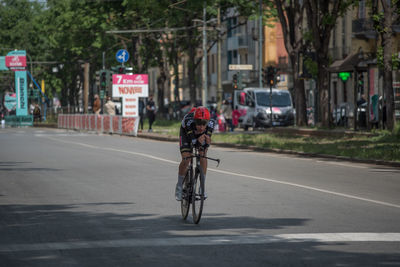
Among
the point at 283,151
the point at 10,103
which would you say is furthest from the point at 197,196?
the point at 10,103

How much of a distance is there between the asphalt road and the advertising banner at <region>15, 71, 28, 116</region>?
51.4m

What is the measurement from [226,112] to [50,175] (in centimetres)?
2971

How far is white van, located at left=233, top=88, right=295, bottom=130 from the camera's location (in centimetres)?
4891

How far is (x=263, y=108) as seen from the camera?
1929 inches

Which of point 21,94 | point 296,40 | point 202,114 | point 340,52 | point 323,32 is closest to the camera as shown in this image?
point 202,114

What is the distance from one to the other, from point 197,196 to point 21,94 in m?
64.9

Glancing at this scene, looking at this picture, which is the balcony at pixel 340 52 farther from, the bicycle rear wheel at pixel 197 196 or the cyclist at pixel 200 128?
the bicycle rear wheel at pixel 197 196

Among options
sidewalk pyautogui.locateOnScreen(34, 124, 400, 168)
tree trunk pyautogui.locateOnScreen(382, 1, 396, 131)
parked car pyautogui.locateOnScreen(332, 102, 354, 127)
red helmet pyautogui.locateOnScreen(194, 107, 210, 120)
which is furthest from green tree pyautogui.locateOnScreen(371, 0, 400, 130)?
red helmet pyautogui.locateOnScreen(194, 107, 210, 120)

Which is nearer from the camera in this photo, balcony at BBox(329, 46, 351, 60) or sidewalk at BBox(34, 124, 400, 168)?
sidewalk at BBox(34, 124, 400, 168)

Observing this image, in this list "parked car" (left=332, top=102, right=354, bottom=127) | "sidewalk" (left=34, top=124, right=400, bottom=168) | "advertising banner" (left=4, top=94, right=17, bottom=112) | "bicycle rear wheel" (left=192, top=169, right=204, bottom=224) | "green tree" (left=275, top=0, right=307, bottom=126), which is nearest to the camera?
"bicycle rear wheel" (left=192, top=169, right=204, bottom=224)

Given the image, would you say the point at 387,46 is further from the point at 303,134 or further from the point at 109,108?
the point at 109,108

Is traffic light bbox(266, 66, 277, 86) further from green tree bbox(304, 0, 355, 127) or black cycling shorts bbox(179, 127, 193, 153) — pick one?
black cycling shorts bbox(179, 127, 193, 153)

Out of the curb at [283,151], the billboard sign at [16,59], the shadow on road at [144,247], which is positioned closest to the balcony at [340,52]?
the curb at [283,151]

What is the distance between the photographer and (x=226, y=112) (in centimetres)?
4847
